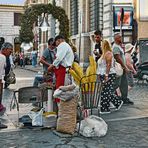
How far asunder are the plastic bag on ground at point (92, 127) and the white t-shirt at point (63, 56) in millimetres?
1410

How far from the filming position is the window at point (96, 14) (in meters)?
28.5

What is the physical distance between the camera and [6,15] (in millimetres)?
68250

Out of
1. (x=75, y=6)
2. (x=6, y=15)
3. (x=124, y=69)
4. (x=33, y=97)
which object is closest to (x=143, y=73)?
(x=124, y=69)

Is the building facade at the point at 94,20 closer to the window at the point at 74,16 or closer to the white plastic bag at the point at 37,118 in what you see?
the window at the point at 74,16

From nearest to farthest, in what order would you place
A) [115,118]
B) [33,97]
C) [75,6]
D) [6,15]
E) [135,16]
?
[33,97] < [115,118] < [135,16] < [75,6] < [6,15]

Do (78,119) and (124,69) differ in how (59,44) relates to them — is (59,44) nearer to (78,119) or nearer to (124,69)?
(78,119)

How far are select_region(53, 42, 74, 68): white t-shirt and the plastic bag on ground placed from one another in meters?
1.41

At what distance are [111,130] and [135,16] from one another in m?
17.2

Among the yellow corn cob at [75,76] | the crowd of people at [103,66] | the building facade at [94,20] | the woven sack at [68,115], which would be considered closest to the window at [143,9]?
the building facade at [94,20]

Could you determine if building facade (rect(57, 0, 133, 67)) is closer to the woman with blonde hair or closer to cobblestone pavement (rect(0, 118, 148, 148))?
the woman with blonde hair

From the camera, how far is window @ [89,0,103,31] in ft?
93.4

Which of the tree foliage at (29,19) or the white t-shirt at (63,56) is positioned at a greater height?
the tree foliage at (29,19)

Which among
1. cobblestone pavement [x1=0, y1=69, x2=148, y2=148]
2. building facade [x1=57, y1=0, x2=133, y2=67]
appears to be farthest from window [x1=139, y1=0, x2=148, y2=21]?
cobblestone pavement [x1=0, y1=69, x2=148, y2=148]

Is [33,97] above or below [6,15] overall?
below
